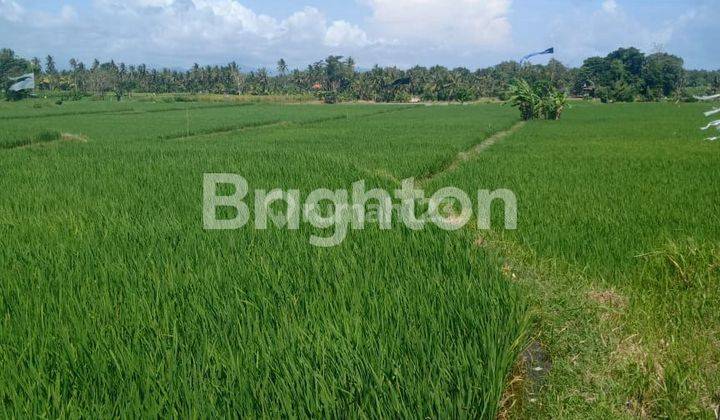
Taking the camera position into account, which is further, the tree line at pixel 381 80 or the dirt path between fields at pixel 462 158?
the tree line at pixel 381 80

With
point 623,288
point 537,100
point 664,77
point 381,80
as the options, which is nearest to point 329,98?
point 381,80

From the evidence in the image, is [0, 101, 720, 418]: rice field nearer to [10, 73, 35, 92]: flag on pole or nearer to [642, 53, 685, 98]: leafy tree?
[10, 73, 35, 92]: flag on pole

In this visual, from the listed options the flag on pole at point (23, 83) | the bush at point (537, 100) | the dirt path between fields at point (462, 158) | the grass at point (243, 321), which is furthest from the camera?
the flag on pole at point (23, 83)

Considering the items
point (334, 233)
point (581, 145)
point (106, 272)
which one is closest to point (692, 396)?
point (334, 233)

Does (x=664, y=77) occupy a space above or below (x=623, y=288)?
above

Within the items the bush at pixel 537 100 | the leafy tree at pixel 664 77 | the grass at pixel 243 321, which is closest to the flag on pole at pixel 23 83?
the bush at pixel 537 100

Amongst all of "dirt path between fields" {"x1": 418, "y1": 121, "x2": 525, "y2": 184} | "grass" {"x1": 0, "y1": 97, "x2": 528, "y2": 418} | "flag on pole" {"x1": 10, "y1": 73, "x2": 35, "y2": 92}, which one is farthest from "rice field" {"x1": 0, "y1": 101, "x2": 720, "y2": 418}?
"flag on pole" {"x1": 10, "y1": 73, "x2": 35, "y2": 92}

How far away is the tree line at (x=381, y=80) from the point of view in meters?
56.8

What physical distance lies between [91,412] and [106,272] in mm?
1380

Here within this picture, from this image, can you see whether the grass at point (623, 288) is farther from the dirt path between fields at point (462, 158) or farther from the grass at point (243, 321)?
the dirt path between fields at point (462, 158)

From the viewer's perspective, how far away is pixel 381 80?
2474 inches

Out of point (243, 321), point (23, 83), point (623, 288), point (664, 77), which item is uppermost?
point (664, 77)

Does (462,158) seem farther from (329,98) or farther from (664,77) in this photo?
(664,77)

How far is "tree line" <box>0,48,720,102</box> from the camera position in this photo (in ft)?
186
